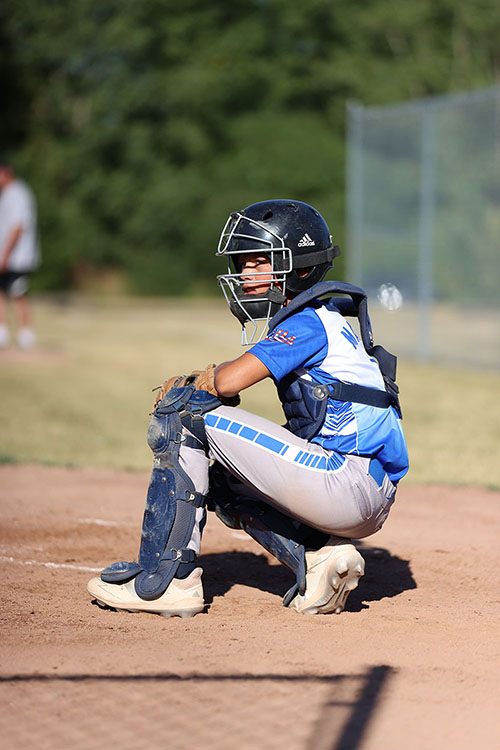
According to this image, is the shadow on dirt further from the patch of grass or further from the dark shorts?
the dark shorts

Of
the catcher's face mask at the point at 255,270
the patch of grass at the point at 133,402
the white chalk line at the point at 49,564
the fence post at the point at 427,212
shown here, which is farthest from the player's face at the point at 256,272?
the fence post at the point at 427,212

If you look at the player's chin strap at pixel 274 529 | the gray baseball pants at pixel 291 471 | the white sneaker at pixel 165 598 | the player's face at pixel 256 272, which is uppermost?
the player's face at pixel 256 272

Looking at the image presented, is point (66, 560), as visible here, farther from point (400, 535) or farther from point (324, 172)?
point (324, 172)

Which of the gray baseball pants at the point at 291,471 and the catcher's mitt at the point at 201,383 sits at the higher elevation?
the catcher's mitt at the point at 201,383

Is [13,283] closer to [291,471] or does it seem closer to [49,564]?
[49,564]

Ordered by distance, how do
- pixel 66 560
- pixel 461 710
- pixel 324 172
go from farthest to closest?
pixel 324 172
pixel 66 560
pixel 461 710

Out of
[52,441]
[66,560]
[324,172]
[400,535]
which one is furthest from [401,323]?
[324,172]

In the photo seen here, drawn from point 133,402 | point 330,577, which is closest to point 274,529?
point 330,577

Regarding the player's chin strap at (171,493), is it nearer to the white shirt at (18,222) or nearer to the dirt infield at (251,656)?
the dirt infield at (251,656)

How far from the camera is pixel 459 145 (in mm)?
11273

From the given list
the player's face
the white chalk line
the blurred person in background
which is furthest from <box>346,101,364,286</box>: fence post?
the player's face

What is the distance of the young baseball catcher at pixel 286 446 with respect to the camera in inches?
131

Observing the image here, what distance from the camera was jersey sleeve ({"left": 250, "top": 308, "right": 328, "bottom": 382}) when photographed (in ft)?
10.6

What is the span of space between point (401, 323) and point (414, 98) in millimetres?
18171
